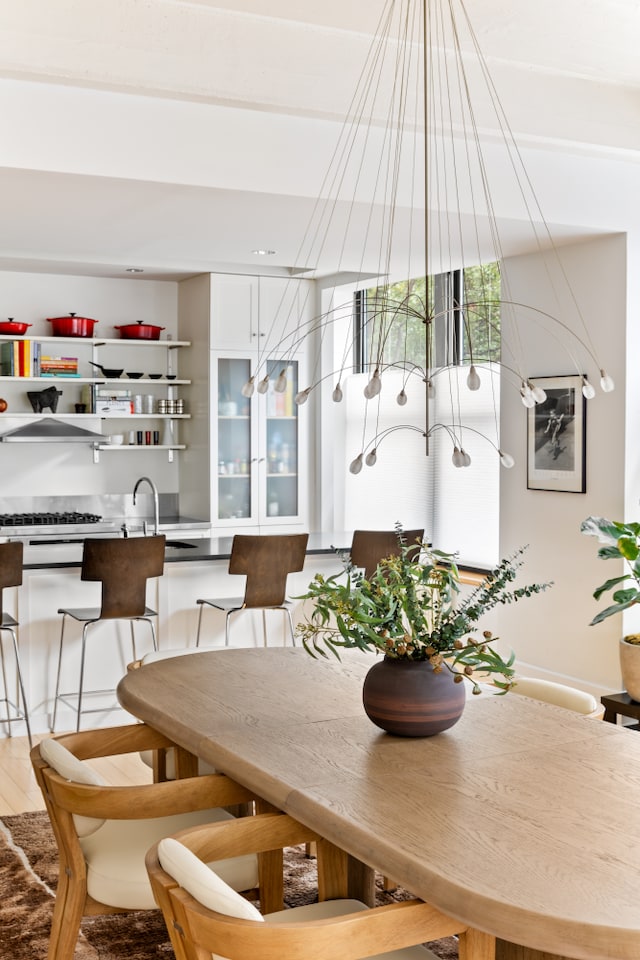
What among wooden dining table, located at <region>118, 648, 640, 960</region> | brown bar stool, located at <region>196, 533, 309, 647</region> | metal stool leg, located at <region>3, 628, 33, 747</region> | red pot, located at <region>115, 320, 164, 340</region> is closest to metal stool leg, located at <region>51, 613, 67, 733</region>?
metal stool leg, located at <region>3, 628, 33, 747</region>

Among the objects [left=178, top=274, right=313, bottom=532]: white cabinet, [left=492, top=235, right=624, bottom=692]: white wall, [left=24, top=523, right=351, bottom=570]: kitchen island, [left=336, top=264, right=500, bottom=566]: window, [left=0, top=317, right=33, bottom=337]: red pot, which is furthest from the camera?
[left=178, top=274, right=313, bottom=532]: white cabinet

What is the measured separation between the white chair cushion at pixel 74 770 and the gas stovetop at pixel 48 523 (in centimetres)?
464

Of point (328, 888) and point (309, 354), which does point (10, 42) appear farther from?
point (309, 354)

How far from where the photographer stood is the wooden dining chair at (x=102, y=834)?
226 centimetres

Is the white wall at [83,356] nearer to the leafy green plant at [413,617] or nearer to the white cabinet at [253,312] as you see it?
the white cabinet at [253,312]

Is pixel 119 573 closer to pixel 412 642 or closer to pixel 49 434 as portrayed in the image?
pixel 412 642

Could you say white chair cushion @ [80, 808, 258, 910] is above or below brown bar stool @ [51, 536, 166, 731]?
below

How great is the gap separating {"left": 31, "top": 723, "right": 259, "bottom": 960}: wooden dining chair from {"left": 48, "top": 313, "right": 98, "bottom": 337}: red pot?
5.31 meters

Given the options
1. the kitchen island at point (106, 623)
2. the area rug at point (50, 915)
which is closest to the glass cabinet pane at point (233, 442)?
the kitchen island at point (106, 623)

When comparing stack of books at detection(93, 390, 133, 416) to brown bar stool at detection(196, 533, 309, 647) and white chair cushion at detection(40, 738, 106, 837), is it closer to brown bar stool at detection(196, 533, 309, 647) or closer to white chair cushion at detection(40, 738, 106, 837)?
brown bar stool at detection(196, 533, 309, 647)

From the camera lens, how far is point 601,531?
15.4 ft

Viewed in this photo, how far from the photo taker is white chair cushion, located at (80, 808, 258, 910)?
235 cm

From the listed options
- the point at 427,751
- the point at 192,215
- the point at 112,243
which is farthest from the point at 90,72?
the point at 427,751

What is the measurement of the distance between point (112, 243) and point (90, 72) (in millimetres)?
1812
